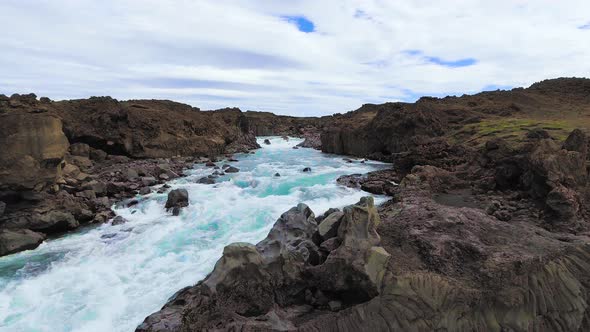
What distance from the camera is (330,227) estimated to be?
9.26 m

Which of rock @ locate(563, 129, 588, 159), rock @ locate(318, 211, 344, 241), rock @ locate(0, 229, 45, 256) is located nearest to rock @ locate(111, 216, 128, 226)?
rock @ locate(0, 229, 45, 256)

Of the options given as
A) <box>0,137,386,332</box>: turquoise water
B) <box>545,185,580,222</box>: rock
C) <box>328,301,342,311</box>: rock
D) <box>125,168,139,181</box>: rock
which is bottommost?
<box>0,137,386,332</box>: turquoise water

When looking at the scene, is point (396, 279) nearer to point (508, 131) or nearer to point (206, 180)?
point (206, 180)

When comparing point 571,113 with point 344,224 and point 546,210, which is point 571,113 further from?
point 344,224

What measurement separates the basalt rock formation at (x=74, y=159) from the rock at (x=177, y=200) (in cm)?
281

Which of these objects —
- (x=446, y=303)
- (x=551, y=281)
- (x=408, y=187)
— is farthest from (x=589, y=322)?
(x=408, y=187)

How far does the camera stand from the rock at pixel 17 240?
1320cm

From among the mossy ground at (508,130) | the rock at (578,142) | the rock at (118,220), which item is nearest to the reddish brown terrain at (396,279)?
the rock at (578,142)

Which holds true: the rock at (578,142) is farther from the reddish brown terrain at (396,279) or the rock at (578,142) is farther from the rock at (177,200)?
the rock at (177,200)

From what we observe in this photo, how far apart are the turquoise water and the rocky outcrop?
2.88 meters

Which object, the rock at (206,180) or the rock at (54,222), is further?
the rock at (206,180)

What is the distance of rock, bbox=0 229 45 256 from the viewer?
43.3 ft

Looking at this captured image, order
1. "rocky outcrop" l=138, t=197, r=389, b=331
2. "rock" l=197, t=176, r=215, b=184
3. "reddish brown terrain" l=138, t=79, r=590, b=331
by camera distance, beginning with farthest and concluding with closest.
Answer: "rock" l=197, t=176, r=215, b=184
"rocky outcrop" l=138, t=197, r=389, b=331
"reddish brown terrain" l=138, t=79, r=590, b=331

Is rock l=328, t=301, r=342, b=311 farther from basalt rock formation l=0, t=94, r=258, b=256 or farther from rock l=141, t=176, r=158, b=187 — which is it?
rock l=141, t=176, r=158, b=187
